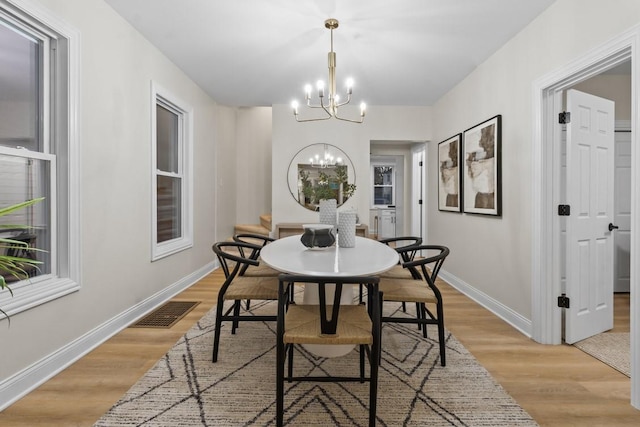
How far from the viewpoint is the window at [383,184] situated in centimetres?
718

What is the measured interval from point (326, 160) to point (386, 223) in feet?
8.44

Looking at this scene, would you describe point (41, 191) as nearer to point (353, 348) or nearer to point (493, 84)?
point (353, 348)

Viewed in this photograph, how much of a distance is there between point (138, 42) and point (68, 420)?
2.76 m

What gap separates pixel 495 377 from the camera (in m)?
2.10

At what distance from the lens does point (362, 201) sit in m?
5.18

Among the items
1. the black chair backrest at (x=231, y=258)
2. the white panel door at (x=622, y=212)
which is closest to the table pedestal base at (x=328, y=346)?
the black chair backrest at (x=231, y=258)

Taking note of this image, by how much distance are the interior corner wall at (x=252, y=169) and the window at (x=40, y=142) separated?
3856mm

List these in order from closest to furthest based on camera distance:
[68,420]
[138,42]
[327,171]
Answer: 1. [68,420]
2. [138,42]
3. [327,171]

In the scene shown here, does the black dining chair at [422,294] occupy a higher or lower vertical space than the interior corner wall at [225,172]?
lower

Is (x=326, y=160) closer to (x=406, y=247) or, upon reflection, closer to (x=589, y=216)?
(x=406, y=247)

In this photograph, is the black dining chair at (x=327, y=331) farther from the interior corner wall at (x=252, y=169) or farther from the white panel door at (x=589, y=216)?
the interior corner wall at (x=252, y=169)

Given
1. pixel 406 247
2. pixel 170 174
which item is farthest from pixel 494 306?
pixel 170 174

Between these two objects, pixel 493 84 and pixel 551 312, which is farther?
pixel 493 84

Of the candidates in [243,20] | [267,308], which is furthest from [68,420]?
[243,20]
